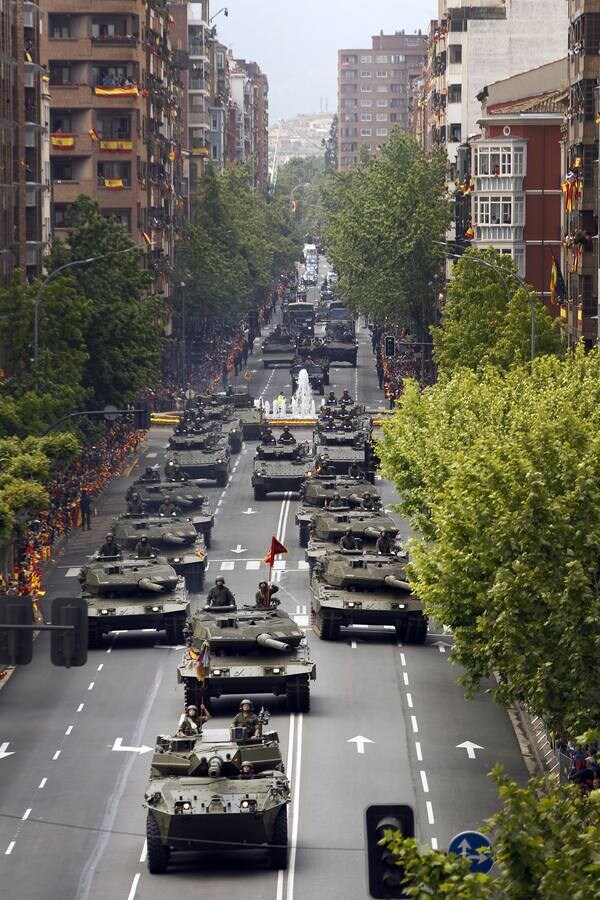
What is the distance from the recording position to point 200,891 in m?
31.9

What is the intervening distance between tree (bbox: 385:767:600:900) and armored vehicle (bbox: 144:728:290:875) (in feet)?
45.0

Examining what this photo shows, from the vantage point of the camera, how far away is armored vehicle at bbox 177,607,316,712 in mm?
43406

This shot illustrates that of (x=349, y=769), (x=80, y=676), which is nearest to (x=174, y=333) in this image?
(x=80, y=676)

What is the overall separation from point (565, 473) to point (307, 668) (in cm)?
960

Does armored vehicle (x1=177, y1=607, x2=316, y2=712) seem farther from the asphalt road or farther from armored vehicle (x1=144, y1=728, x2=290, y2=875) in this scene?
armored vehicle (x1=144, y1=728, x2=290, y2=875)

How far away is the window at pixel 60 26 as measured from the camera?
12519 cm

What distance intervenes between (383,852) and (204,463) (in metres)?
65.1

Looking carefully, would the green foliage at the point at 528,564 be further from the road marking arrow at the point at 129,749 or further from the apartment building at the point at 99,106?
the apartment building at the point at 99,106

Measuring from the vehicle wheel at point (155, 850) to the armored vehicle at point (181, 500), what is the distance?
3489 centimetres

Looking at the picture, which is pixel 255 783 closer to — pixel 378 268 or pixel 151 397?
pixel 151 397

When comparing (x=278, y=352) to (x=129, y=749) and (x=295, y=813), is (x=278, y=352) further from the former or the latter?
(x=295, y=813)

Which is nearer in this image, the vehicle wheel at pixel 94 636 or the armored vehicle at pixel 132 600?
the armored vehicle at pixel 132 600

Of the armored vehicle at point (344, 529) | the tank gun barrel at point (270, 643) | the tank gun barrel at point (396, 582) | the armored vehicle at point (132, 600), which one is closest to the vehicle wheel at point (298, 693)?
the tank gun barrel at point (270, 643)

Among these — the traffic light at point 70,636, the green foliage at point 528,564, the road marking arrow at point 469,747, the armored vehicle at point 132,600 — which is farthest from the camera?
the armored vehicle at point 132,600
